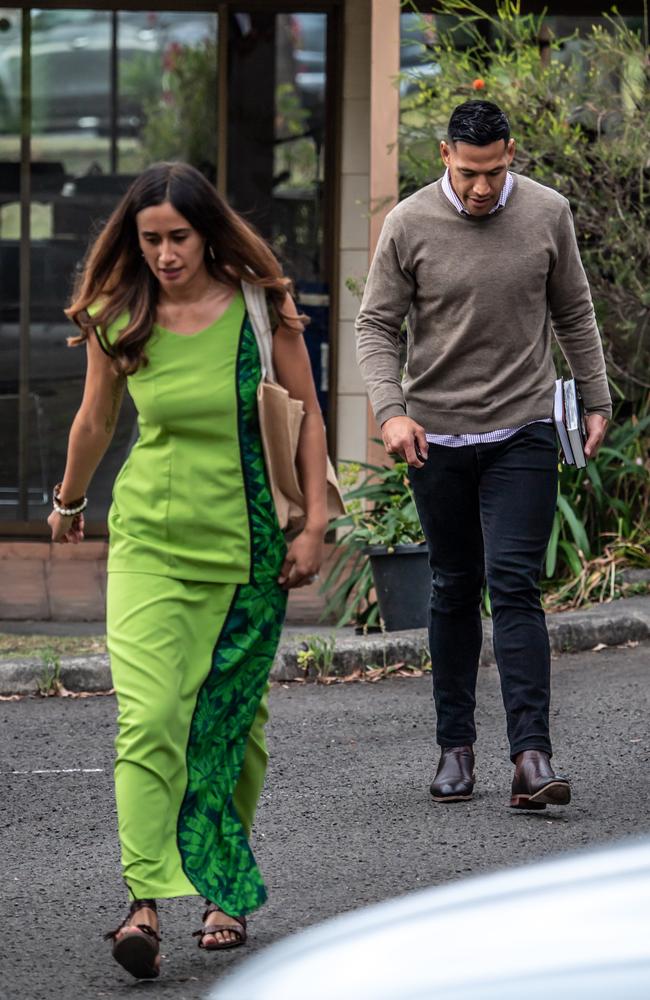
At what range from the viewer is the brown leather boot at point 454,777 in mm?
5594

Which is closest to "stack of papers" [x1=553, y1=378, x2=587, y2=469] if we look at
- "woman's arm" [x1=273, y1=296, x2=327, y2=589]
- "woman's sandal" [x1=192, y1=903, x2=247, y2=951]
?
"woman's arm" [x1=273, y1=296, x2=327, y2=589]

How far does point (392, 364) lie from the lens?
18.3 feet

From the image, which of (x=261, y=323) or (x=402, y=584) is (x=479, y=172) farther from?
(x=402, y=584)

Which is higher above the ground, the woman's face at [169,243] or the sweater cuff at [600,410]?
the woman's face at [169,243]

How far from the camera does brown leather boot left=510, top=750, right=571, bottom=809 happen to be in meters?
5.27

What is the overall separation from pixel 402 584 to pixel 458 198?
124 inches

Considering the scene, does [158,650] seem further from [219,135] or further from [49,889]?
[219,135]

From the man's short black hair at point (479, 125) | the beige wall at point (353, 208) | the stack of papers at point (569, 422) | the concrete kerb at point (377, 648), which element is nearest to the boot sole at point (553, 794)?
the stack of papers at point (569, 422)

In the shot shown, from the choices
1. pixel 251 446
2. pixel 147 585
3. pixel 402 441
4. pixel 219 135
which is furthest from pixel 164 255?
pixel 219 135

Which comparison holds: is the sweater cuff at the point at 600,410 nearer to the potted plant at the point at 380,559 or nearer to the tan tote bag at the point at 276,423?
the tan tote bag at the point at 276,423

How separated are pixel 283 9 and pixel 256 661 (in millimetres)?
7084

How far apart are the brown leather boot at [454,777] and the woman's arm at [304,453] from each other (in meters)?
1.48

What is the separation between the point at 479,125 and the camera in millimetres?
5230

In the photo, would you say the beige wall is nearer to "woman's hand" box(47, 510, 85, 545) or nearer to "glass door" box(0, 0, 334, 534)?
"glass door" box(0, 0, 334, 534)
